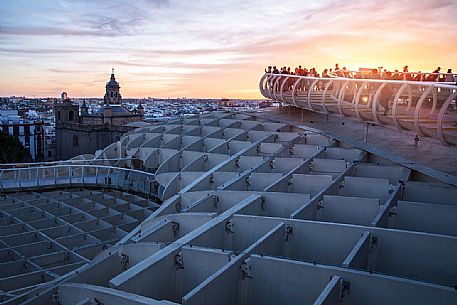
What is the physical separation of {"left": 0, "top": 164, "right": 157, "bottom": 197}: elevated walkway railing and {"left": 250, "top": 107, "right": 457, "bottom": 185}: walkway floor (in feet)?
30.1

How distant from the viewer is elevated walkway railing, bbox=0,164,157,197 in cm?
2328

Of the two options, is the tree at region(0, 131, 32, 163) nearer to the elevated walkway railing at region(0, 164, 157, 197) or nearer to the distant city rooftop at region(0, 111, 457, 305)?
the elevated walkway railing at region(0, 164, 157, 197)

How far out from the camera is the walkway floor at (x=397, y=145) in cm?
1298

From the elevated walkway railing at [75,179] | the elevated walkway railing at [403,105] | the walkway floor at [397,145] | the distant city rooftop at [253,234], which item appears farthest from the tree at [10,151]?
the elevated walkway railing at [403,105]

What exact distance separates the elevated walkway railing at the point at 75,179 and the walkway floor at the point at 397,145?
9.17 meters

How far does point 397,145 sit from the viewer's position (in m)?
16.1

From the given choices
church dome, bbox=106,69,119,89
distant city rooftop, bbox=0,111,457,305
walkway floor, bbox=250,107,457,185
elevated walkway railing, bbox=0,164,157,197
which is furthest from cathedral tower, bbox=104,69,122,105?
walkway floor, bbox=250,107,457,185

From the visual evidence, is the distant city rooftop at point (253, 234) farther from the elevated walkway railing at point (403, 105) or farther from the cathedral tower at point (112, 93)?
the cathedral tower at point (112, 93)

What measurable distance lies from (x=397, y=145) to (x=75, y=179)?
58.9ft

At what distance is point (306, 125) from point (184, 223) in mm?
11943

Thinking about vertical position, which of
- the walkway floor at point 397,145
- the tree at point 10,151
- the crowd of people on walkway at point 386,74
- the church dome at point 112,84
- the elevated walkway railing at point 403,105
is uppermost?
the church dome at point 112,84

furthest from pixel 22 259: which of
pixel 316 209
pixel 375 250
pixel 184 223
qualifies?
pixel 375 250

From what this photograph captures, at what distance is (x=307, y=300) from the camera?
8.02 meters

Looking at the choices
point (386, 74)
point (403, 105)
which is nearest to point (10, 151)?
point (386, 74)
